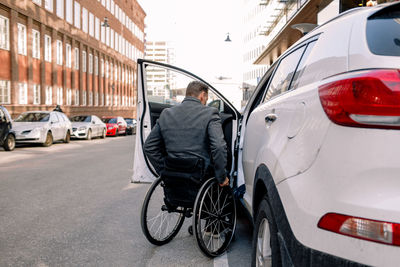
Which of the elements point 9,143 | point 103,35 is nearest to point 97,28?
point 103,35

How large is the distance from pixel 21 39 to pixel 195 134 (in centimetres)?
2809

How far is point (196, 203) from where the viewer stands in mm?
3994

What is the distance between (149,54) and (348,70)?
19660cm

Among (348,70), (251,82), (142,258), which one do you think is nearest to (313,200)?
(348,70)

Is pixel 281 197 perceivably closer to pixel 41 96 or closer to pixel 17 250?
pixel 17 250

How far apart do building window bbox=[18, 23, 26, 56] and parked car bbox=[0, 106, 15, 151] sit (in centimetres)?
1406

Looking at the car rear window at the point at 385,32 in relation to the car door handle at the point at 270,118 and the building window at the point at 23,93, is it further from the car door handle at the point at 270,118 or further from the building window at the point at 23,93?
the building window at the point at 23,93

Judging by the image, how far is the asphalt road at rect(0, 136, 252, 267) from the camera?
4.09 metres

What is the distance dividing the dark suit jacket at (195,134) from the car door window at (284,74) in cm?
64

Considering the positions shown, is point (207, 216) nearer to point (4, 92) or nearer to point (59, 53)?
point (4, 92)

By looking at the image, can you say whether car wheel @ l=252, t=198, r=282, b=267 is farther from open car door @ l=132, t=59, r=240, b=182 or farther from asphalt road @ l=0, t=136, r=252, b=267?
open car door @ l=132, t=59, r=240, b=182

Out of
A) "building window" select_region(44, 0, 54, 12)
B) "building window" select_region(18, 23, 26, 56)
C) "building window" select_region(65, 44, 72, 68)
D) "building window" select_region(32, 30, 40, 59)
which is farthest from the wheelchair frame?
"building window" select_region(65, 44, 72, 68)

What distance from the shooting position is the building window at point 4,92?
26.0 m

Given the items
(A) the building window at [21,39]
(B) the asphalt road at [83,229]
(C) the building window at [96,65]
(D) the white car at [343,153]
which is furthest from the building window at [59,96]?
(D) the white car at [343,153]
